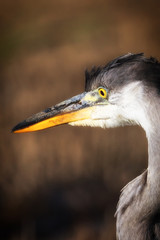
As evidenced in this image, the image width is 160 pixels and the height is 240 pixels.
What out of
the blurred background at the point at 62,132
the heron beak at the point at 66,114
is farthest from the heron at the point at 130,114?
the blurred background at the point at 62,132

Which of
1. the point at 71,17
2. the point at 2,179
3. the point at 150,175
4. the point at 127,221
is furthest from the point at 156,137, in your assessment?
the point at 71,17

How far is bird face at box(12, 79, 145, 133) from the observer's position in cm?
162

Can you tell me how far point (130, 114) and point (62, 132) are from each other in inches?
99.2

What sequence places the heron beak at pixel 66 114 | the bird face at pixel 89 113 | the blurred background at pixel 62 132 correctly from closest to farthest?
the bird face at pixel 89 113 < the heron beak at pixel 66 114 < the blurred background at pixel 62 132

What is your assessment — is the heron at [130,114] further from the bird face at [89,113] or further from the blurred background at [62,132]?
the blurred background at [62,132]

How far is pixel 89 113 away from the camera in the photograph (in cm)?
173

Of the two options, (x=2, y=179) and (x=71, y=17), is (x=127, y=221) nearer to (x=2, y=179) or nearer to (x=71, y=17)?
(x=2, y=179)

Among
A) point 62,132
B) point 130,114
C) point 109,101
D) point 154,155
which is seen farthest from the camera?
point 62,132

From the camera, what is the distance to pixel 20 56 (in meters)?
4.99

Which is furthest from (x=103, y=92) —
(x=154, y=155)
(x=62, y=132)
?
(x=62, y=132)

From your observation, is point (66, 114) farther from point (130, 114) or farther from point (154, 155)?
point (154, 155)

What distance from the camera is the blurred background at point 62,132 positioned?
10.6 ft

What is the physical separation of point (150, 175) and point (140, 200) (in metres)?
0.12

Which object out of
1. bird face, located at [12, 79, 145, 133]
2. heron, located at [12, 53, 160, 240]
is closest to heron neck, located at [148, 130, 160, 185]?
heron, located at [12, 53, 160, 240]
